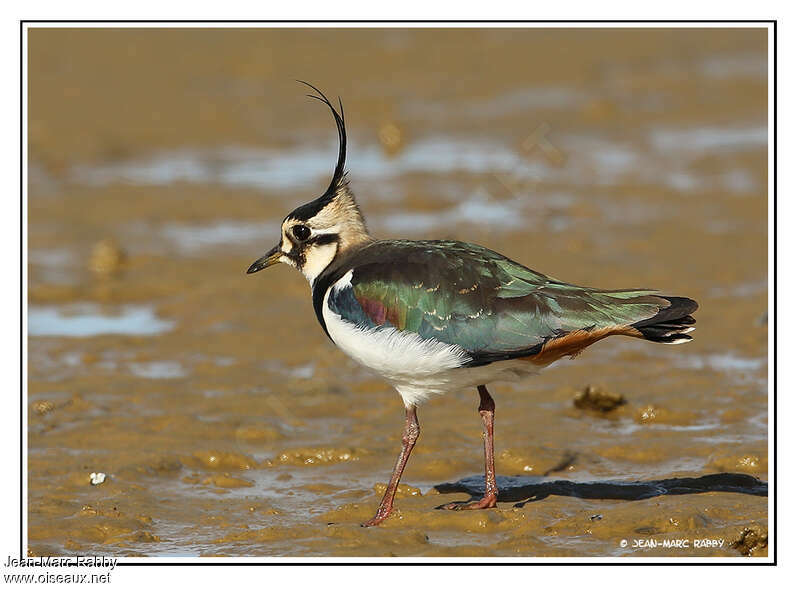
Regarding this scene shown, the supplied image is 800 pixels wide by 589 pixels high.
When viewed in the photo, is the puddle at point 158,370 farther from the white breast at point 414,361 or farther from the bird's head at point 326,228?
the white breast at point 414,361

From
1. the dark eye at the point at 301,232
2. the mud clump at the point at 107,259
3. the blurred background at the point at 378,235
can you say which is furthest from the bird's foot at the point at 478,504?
the mud clump at the point at 107,259

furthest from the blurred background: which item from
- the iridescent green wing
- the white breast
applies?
the iridescent green wing

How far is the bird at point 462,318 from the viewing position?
7.26 meters

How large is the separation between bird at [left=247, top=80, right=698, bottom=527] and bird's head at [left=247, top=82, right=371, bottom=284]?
0.29 metres

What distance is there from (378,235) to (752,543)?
789 cm

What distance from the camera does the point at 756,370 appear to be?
10.6m

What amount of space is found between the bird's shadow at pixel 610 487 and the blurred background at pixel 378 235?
15 cm

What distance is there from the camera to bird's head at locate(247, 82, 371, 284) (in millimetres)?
8227

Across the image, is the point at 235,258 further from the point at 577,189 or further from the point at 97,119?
the point at 97,119

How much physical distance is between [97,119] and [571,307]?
13084 mm

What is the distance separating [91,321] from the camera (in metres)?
12.3

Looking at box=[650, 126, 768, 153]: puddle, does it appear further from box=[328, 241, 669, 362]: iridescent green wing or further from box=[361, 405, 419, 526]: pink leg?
box=[361, 405, 419, 526]: pink leg

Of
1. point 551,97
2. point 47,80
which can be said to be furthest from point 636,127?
point 47,80

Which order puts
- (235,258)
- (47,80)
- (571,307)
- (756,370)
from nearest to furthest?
(571,307)
(756,370)
(235,258)
(47,80)
